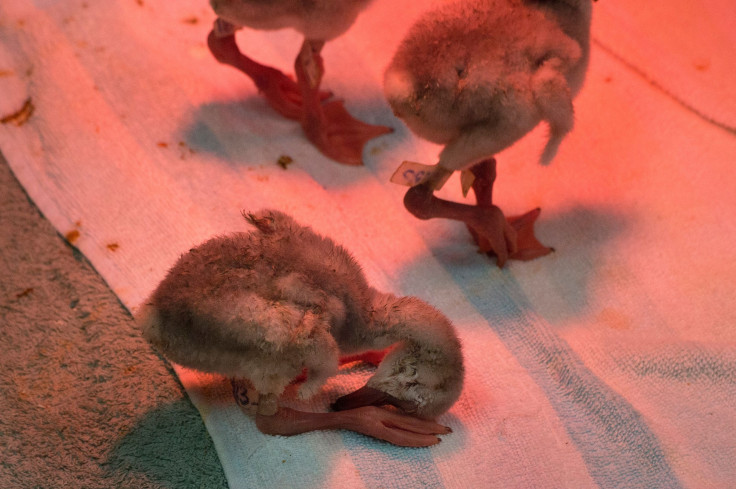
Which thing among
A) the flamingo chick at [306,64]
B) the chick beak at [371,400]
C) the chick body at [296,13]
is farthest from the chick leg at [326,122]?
the chick beak at [371,400]

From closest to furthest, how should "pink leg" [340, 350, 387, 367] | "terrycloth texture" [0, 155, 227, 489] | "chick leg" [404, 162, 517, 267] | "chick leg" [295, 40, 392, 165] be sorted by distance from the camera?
"terrycloth texture" [0, 155, 227, 489] < "pink leg" [340, 350, 387, 367] < "chick leg" [404, 162, 517, 267] < "chick leg" [295, 40, 392, 165]

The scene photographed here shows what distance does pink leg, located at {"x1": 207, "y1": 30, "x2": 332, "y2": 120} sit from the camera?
1641 mm

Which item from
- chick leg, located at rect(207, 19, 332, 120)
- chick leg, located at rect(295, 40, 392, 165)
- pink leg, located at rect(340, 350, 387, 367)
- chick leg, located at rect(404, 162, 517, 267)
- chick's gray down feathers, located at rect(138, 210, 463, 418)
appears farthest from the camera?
chick leg, located at rect(207, 19, 332, 120)

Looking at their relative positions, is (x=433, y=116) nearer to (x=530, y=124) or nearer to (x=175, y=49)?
(x=530, y=124)

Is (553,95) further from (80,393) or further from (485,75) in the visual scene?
(80,393)

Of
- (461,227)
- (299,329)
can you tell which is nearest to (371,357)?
(299,329)

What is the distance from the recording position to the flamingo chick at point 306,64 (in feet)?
4.40

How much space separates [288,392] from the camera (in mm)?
1070

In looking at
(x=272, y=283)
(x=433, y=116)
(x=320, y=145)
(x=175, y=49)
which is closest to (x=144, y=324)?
(x=272, y=283)

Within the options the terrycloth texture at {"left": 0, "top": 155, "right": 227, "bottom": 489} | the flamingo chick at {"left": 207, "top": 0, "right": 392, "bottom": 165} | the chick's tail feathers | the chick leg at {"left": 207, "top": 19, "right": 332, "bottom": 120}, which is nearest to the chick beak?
the terrycloth texture at {"left": 0, "top": 155, "right": 227, "bottom": 489}

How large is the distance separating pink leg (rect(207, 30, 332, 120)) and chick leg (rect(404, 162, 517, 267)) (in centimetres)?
52

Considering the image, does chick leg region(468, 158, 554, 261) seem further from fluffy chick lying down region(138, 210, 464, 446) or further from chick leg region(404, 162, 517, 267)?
fluffy chick lying down region(138, 210, 464, 446)

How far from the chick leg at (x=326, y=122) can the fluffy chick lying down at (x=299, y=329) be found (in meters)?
0.59

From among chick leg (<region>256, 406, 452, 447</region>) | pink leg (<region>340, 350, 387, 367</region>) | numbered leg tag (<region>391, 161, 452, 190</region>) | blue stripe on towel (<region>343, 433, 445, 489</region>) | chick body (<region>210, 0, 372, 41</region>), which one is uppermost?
chick body (<region>210, 0, 372, 41</region>)
